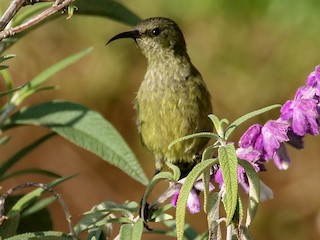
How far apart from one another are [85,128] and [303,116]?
878 millimetres

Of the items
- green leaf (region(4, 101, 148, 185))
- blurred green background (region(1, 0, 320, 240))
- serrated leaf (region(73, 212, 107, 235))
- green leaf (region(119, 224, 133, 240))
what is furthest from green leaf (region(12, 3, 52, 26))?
blurred green background (region(1, 0, 320, 240))

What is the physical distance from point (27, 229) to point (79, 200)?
454 cm

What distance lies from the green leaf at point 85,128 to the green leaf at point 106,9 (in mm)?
295

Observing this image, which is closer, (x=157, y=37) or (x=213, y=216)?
(x=213, y=216)

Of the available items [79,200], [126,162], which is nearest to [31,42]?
[79,200]

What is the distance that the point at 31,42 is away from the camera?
7699 millimetres

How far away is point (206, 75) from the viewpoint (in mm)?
7043

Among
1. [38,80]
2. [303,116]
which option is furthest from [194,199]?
[38,80]

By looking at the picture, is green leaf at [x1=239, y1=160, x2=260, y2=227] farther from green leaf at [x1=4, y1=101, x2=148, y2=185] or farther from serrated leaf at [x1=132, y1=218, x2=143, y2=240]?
green leaf at [x1=4, y1=101, x2=148, y2=185]

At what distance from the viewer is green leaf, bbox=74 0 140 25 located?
2395mm

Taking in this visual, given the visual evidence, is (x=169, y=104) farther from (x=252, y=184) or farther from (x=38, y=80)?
(x=252, y=184)

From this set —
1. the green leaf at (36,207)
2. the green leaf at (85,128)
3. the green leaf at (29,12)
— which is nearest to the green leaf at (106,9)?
the green leaf at (29,12)

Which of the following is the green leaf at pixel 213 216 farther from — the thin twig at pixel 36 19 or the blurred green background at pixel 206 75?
the blurred green background at pixel 206 75

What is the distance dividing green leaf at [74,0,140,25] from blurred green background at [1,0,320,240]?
3965 millimetres
